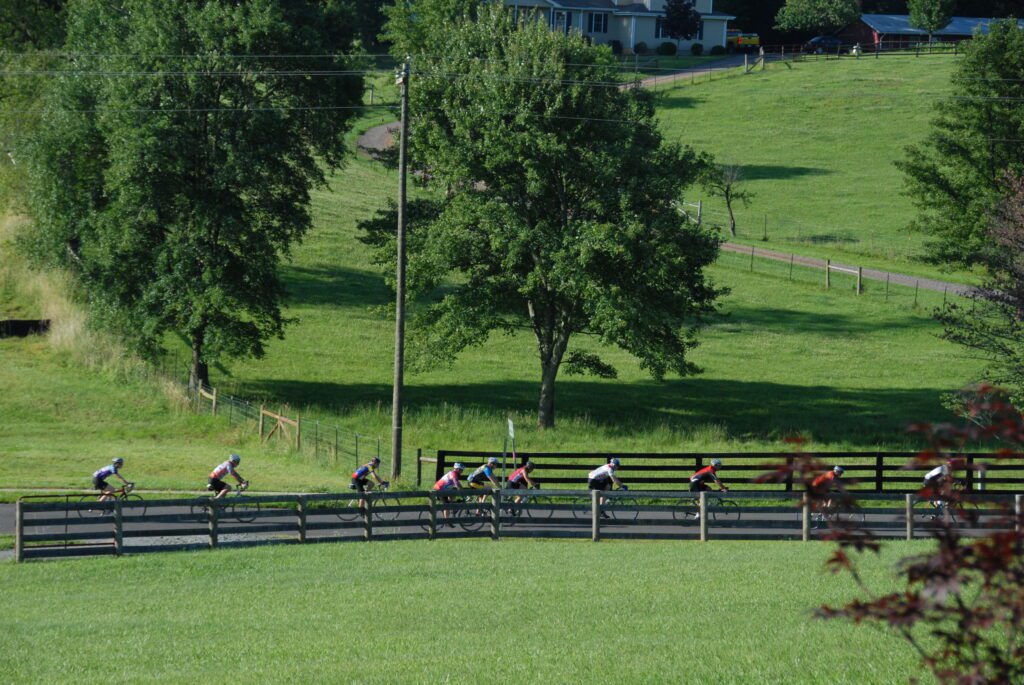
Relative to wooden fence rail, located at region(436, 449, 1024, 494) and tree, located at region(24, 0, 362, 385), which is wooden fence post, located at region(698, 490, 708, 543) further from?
tree, located at region(24, 0, 362, 385)

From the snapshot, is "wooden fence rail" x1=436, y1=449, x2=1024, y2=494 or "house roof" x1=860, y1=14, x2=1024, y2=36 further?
"house roof" x1=860, y1=14, x2=1024, y2=36

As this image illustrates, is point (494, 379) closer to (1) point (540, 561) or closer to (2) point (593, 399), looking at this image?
(2) point (593, 399)

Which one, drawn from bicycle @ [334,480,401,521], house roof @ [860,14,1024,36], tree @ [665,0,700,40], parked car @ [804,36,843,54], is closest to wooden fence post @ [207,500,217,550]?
bicycle @ [334,480,401,521]

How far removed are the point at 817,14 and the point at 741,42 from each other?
29.2ft

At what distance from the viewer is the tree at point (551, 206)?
3703 centimetres

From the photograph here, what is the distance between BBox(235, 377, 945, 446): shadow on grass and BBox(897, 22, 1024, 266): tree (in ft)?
33.0

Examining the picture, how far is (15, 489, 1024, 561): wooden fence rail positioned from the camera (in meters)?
20.7

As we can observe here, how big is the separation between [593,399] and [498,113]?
40.8 feet

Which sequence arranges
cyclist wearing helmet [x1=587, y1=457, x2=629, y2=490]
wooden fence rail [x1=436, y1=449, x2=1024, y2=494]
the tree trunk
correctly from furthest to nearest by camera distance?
the tree trunk
wooden fence rail [x1=436, y1=449, x2=1024, y2=494]
cyclist wearing helmet [x1=587, y1=457, x2=629, y2=490]

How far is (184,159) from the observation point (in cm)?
3894

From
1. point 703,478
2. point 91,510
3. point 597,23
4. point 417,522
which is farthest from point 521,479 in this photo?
point 597,23

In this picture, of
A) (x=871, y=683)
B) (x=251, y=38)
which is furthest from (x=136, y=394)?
(x=871, y=683)

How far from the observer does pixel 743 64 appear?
385ft

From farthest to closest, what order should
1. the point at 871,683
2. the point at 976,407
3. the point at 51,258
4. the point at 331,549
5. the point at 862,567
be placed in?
the point at 51,258 → the point at 331,549 → the point at 862,567 → the point at 871,683 → the point at 976,407
